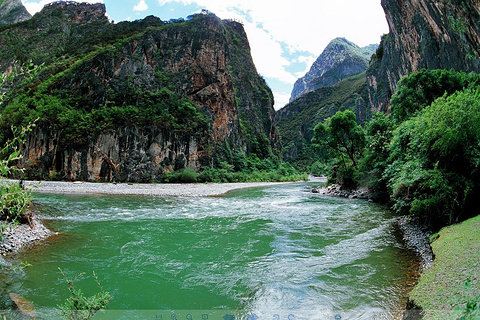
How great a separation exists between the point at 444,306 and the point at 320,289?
2390mm

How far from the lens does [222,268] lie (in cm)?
709

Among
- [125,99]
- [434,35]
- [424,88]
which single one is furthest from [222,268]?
[125,99]

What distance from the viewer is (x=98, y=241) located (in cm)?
909

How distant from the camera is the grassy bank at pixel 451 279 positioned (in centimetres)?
369

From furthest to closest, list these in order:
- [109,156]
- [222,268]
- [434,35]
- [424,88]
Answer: [109,156], [434,35], [424,88], [222,268]

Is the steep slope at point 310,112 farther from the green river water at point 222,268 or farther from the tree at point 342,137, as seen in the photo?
the green river water at point 222,268

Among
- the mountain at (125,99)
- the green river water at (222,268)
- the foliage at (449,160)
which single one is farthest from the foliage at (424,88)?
the mountain at (125,99)

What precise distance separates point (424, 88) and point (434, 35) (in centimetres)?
1671

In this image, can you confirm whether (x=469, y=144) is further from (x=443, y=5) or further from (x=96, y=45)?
(x=96, y=45)

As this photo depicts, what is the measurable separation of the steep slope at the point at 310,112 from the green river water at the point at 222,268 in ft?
377

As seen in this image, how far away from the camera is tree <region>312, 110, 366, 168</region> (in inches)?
1041

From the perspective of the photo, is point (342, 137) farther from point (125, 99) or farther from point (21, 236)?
point (125, 99)

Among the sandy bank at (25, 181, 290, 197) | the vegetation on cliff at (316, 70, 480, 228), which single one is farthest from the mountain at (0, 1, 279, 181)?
the vegetation on cliff at (316, 70, 480, 228)

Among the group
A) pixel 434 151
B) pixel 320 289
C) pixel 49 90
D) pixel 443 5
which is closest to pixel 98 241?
pixel 320 289
